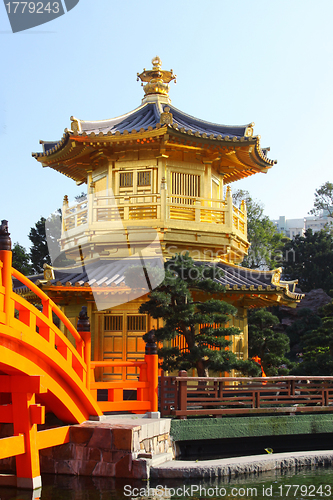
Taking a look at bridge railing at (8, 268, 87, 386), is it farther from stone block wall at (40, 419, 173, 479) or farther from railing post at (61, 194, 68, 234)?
railing post at (61, 194, 68, 234)

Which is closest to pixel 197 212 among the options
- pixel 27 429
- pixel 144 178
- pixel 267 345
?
pixel 144 178

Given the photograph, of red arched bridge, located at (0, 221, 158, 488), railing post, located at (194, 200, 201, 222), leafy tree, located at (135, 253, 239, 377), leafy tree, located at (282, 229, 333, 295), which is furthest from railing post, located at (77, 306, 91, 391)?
leafy tree, located at (282, 229, 333, 295)

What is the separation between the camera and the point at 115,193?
15398 mm

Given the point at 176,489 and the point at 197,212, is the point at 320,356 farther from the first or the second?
the point at 176,489

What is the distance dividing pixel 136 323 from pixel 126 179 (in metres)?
4.14

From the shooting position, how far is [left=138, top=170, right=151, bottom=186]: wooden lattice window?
15.2 metres

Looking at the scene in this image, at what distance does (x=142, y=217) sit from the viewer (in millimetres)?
14492

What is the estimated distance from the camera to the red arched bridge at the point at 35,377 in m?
7.21

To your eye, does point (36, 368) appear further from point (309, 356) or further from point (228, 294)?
point (309, 356)

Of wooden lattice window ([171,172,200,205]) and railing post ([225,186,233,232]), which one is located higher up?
wooden lattice window ([171,172,200,205])

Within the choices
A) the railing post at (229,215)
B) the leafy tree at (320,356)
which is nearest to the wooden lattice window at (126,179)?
the railing post at (229,215)

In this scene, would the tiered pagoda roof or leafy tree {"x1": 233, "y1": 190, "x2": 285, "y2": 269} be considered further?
leafy tree {"x1": 233, "y1": 190, "x2": 285, "y2": 269}

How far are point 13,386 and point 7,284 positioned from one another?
197 centimetres

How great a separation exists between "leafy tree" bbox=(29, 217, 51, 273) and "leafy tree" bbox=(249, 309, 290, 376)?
1799 centimetres
